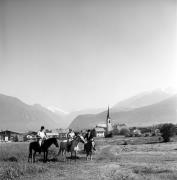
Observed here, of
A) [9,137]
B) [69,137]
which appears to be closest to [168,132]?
[69,137]

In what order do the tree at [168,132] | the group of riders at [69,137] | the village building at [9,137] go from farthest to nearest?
the village building at [9,137] → the tree at [168,132] → the group of riders at [69,137]

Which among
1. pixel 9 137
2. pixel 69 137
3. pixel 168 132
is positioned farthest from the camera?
pixel 9 137

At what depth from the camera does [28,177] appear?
49.3ft

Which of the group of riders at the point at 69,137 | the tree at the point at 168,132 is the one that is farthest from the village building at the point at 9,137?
the group of riders at the point at 69,137

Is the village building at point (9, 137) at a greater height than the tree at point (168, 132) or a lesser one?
lesser

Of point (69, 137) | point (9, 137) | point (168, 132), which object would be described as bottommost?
point (9, 137)

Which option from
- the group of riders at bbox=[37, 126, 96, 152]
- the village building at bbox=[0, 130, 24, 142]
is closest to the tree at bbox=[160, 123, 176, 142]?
the group of riders at bbox=[37, 126, 96, 152]

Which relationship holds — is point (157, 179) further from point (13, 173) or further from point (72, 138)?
point (72, 138)

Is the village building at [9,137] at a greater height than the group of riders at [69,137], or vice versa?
the group of riders at [69,137]

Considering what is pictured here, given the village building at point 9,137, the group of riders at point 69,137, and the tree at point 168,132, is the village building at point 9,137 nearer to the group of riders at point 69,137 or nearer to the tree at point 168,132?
the tree at point 168,132

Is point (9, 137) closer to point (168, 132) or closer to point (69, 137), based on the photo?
point (168, 132)

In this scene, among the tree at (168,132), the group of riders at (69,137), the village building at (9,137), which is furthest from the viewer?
the village building at (9,137)

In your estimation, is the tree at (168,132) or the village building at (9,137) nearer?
the tree at (168,132)

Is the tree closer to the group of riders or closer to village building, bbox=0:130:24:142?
the group of riders
